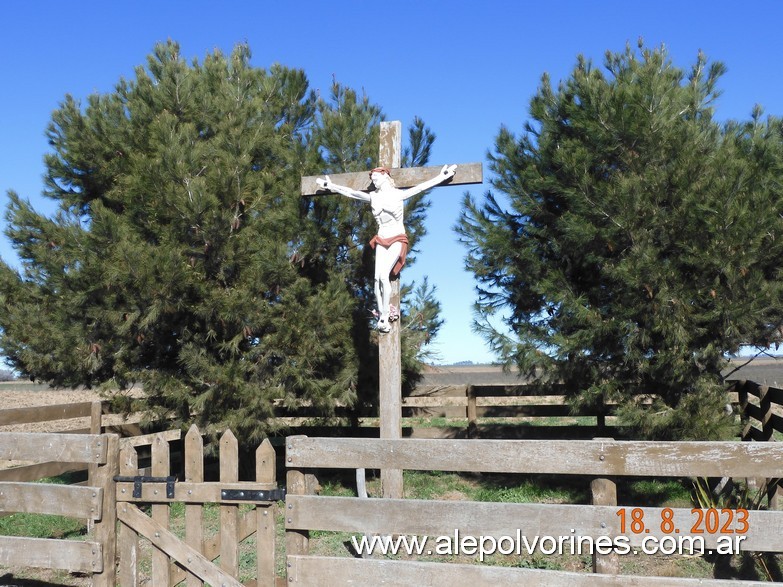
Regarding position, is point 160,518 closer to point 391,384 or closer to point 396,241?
point 391,384

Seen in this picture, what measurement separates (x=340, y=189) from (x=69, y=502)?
13.1ft

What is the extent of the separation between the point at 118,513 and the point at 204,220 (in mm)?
3769

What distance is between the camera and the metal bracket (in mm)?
4496

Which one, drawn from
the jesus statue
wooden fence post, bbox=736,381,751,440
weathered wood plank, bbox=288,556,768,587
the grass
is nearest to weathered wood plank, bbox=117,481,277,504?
weathered wood plank, bbox=288,556,768,587

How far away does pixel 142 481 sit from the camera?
16.0ft

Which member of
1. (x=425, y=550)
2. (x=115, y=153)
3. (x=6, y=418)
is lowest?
(x=425, y=550)

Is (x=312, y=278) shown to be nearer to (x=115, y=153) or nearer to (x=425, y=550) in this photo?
(x=115, y=153)

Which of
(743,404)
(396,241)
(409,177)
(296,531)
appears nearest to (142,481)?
(296,531)

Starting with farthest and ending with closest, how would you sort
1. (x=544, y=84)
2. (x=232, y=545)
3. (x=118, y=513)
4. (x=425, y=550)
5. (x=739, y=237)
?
(x=544, y=84)
(x=739, y=237)
(x=425, y=550)
(x=118, y=513)
(x=232, y=545)

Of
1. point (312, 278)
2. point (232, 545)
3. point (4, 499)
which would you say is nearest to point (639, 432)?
point (312, 278)

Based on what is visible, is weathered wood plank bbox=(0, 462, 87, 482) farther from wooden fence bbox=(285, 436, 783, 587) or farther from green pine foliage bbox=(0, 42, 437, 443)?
wooden fence bbox=(285, 436, 783, 587)

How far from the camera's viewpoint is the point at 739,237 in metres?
7.47

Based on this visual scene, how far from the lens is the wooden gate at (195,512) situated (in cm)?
455

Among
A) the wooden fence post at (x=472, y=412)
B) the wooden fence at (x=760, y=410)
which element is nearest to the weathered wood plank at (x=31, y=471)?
the wooden fence post at (x=472, y=412)
